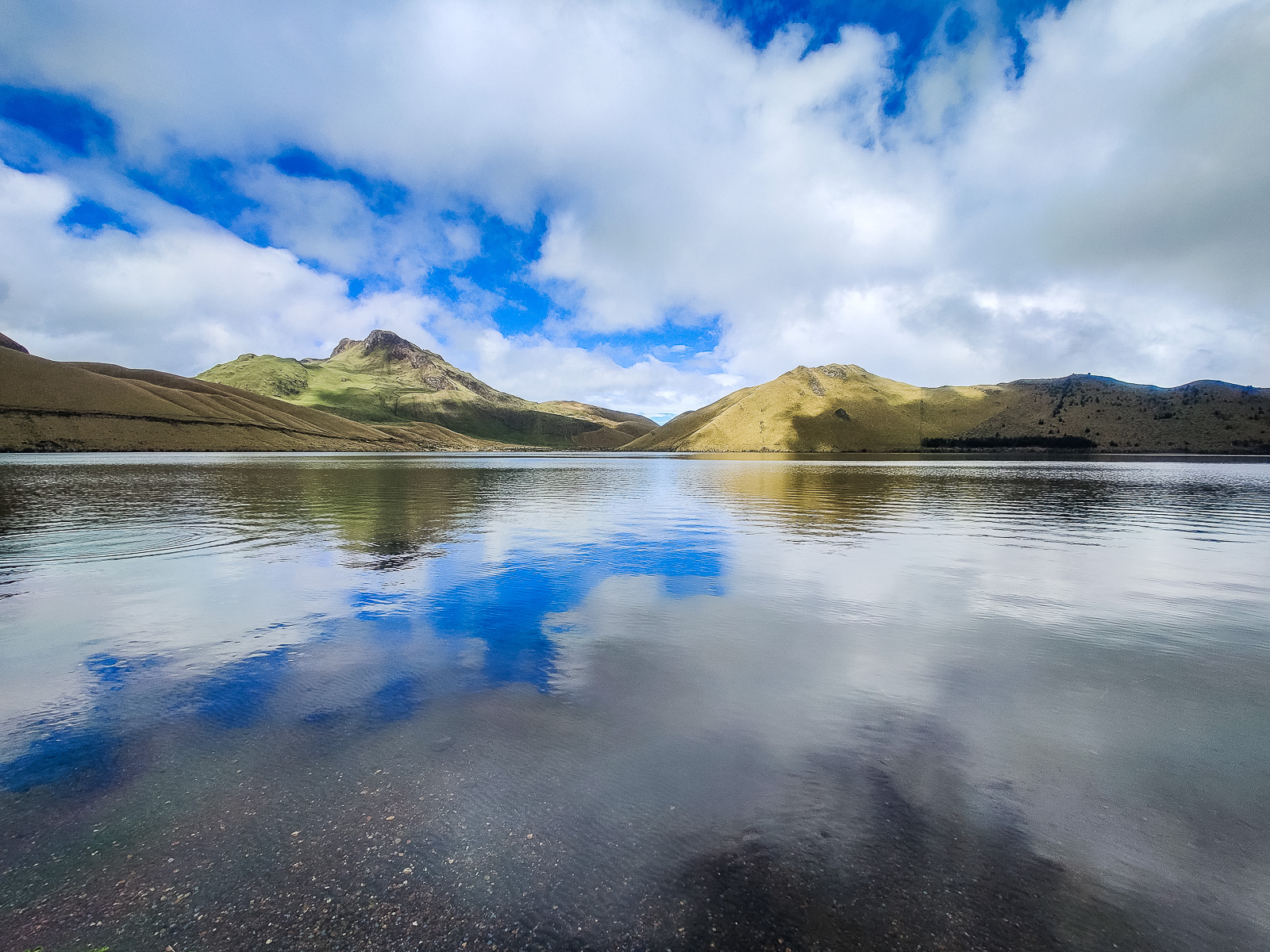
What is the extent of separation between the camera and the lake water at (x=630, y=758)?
5215mm

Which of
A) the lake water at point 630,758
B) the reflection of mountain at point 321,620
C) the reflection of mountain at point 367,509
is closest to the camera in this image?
the lake water at point 630,758

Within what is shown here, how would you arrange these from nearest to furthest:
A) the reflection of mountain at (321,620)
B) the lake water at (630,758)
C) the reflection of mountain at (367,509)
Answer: the lake water at (630,758)
the reflection of mountain at (321,620)
the reflection of mountain at (367,509)

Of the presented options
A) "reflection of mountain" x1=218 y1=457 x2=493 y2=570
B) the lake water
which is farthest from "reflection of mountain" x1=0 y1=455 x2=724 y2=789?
"reflection of mountain" x1=218 y1=457 x2=493 y2=570

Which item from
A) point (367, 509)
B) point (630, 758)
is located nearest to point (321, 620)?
point (630, 758)

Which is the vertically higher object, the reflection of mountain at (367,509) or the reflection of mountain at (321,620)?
the reflection of mountain at (367,509)

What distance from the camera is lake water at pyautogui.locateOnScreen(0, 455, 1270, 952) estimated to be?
5215mm

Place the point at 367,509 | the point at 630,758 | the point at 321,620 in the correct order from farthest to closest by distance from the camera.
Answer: the point at 367,509, the point at 321,620, the point at 630,758

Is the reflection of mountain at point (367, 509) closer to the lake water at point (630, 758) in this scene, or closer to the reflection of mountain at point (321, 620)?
the reflection of mountain at point (321, 620)

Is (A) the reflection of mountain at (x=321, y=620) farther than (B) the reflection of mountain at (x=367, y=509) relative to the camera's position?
No

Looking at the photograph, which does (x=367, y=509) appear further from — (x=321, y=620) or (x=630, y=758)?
(x=630, y=758)

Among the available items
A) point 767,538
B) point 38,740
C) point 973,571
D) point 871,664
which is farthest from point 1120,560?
point 38,740

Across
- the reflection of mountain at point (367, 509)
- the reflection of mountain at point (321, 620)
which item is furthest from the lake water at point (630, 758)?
the reflection of mountain at point (367, 509)

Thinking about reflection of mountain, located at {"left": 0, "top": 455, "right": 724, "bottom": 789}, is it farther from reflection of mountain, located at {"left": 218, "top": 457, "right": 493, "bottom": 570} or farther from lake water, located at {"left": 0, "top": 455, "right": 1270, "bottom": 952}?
reflection of mountain, located at {"left": 218, "top": 457, "right": 493, "bottom": 570}

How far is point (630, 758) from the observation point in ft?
26.2
